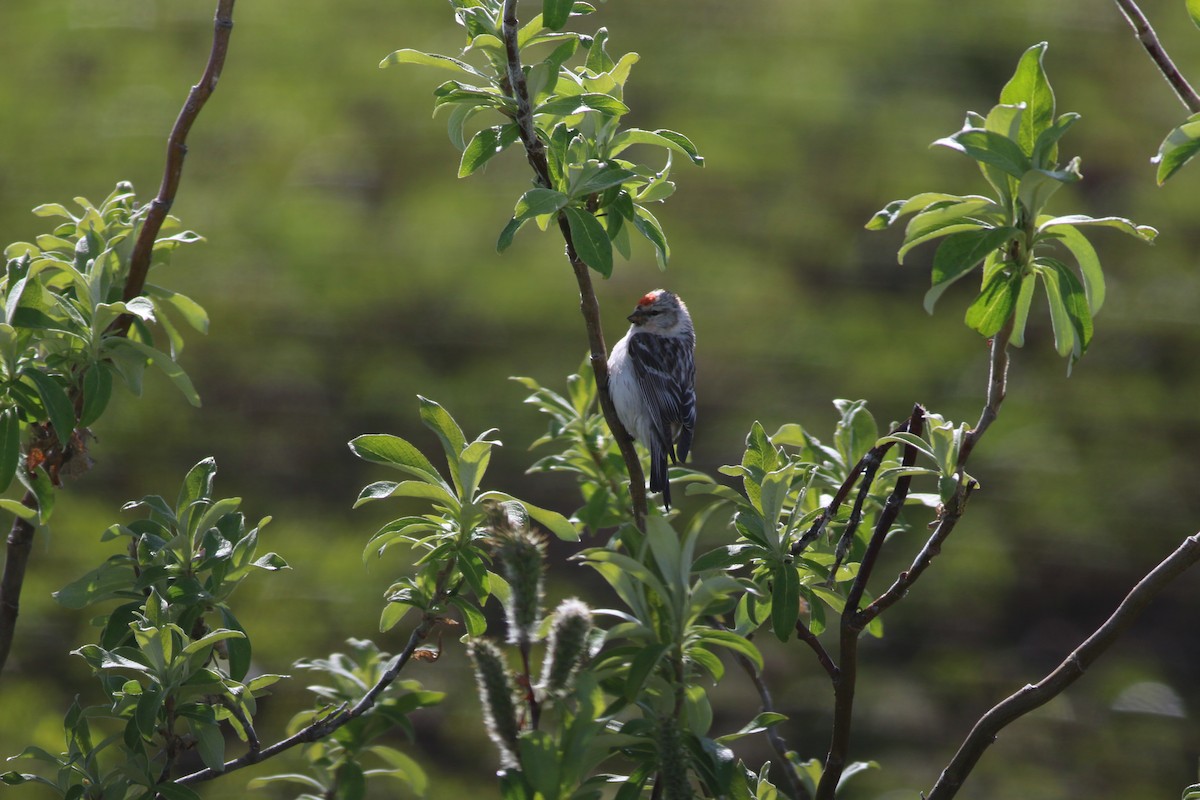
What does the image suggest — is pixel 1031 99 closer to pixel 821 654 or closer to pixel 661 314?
pixel 821 654

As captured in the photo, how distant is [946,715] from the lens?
545 cm

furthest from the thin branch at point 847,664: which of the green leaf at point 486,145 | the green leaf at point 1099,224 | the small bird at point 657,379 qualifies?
the small bird at point 657,379

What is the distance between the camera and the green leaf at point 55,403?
7.96 feet

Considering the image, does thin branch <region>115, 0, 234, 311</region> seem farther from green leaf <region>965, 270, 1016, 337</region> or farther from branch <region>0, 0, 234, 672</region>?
green leaf <region>965, 270, 1016, 337</region>

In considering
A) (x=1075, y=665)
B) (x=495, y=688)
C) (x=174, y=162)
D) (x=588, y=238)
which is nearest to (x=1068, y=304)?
(x=1075, y=665)

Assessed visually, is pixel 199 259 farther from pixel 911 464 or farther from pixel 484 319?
pixel 911 464

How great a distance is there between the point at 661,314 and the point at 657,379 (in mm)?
350

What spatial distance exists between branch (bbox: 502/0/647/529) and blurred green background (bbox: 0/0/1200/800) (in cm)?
247

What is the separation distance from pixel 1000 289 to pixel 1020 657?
402cm

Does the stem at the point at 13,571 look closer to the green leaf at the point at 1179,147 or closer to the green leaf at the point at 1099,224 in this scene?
the green leaf at the point at 1099,224

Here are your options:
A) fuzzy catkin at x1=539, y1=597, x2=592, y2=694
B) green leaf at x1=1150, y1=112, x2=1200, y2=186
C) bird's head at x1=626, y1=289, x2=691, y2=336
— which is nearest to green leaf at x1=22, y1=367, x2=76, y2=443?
fuzzy catkin at x1=539, y1=597, x2=592, y2=694

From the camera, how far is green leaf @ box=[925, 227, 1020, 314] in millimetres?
2141

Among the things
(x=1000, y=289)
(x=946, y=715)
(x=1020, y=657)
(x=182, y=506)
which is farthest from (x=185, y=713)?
(x=1020, y=657)

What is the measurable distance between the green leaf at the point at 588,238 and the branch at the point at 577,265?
3 centimetres
